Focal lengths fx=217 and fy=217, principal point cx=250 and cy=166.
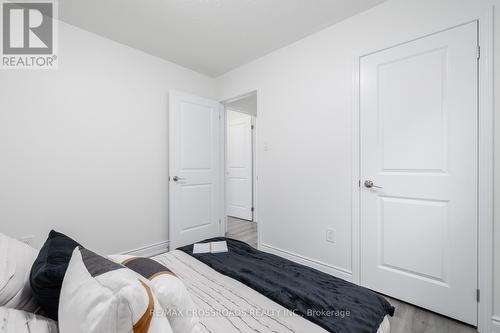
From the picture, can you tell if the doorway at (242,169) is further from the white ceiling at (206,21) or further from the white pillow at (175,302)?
the white pillow at (175,302)

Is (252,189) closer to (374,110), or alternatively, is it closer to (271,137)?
(271,137)

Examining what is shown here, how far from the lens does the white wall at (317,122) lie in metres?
1.87

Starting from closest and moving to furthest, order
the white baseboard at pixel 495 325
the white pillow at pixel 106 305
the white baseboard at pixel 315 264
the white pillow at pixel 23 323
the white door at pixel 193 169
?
1. the white pillow at pixel 106 305
2. the white pillow at pixel 23 323
3. the white baseboard at pixel 495 325
4. the white baseboard at pixel 315 264
5. the white door at pixel 193 169

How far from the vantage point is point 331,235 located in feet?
7.38

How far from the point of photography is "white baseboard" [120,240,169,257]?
2670 mm

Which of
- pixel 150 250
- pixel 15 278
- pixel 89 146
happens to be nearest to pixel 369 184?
pixel 15 278

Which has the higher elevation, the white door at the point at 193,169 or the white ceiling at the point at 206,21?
the white ceiling at the point at 206,21

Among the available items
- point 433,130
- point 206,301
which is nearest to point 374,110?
point 433,130

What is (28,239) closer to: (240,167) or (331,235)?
(331,235)

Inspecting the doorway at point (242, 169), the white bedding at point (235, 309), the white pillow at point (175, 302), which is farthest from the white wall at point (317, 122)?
the white pillow at point (175, 302)

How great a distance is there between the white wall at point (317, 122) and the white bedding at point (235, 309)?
1.33 metres

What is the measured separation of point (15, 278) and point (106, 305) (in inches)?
25.0

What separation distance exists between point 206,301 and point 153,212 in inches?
82.0

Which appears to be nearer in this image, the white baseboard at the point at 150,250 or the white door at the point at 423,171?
the white door at the point at 423,171
